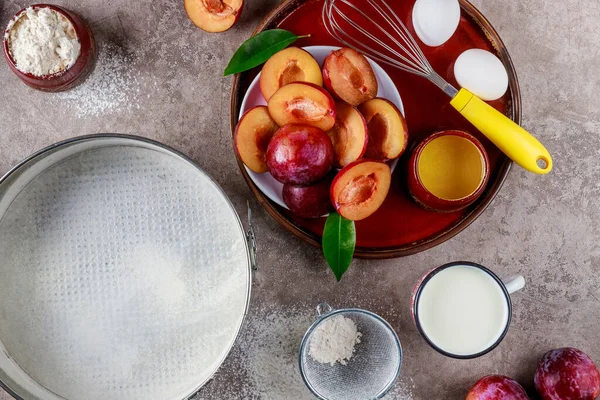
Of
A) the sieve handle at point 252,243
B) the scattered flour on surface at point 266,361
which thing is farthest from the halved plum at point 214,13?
the scattered flour on surface at point 266,361

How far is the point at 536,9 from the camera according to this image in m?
0.87

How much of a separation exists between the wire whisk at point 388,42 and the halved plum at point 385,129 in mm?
96

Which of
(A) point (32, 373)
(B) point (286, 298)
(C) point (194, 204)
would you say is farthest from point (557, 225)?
(A) point (32, 373)

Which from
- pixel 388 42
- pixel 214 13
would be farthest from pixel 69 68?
pixel 388 42

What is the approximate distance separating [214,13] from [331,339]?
19.2 inches

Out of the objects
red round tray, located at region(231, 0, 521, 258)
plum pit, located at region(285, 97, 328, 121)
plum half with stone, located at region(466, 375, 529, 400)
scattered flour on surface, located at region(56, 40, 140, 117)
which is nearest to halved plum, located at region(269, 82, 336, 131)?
plum pit, located at region(285, 97, 328, 121)

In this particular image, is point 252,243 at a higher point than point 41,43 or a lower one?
lower

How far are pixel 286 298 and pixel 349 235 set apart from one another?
164 mm

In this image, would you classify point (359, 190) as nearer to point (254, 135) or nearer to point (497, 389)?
point (254, 135)

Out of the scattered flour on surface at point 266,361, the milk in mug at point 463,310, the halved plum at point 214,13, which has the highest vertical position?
the halved plum at point 214,13

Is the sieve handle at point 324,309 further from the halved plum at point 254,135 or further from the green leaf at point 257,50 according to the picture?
the green leaf at point 257,50

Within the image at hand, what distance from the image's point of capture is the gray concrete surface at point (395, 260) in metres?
0.85

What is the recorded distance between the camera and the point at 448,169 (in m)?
0.78

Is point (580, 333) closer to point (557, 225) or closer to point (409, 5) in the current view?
point (557, 225)
